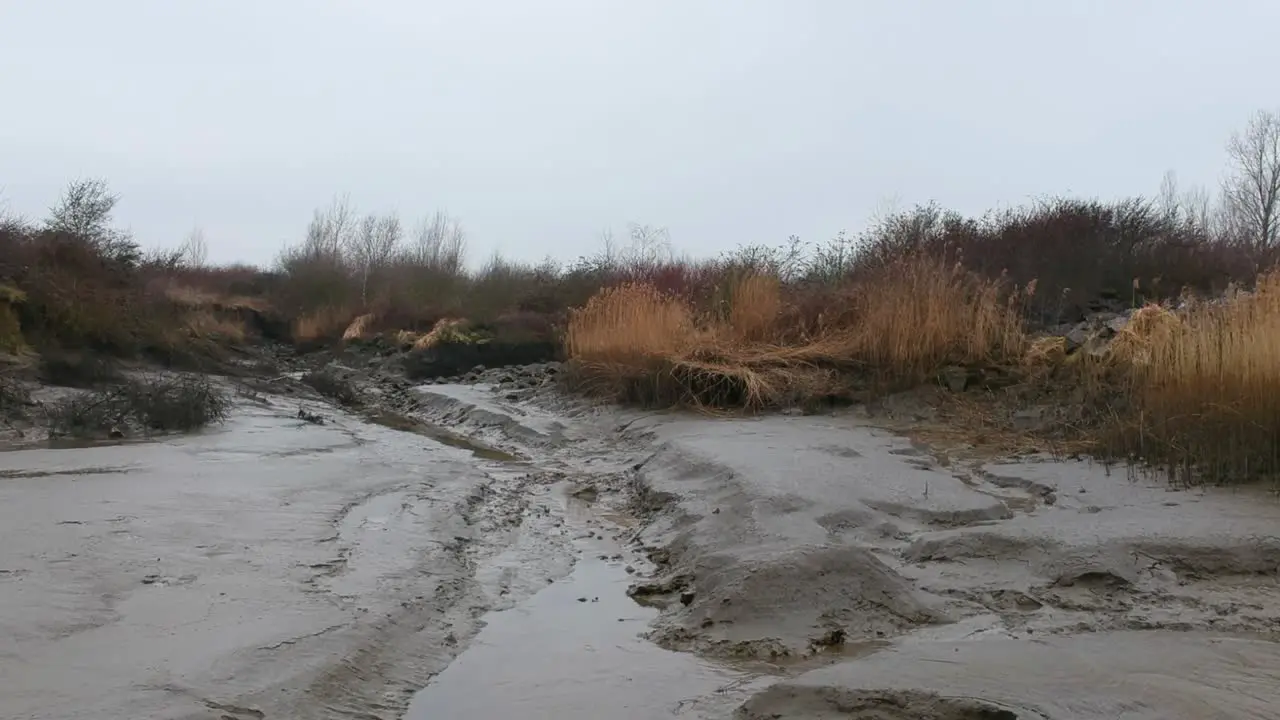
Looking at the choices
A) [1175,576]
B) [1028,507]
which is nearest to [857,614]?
[1175,576]

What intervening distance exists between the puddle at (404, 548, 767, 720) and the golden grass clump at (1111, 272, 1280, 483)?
3.31m

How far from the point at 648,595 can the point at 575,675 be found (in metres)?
0.89

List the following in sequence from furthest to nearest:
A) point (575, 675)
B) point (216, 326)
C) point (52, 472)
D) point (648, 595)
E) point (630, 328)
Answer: point (216, 326)
point (630, 328)
point (52, 472)
point (648, 595)
point (575, 675)

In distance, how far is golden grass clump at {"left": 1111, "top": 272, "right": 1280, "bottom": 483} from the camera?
14.7ft

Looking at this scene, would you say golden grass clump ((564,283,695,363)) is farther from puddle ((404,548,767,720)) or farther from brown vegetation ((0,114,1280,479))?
puddle ((404,548,767,720))

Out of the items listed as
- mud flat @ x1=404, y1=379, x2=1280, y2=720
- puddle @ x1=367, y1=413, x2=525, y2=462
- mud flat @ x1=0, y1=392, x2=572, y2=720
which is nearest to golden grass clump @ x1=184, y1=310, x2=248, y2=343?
puddle @ x1=367, y1=413, x2=525, y2=462

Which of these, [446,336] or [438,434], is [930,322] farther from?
[446,336]

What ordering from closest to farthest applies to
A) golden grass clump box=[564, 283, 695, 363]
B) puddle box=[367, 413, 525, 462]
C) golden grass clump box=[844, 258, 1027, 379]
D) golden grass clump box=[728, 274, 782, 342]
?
puddle box=[367, 413, 525, 462] → golden grass clump box=[844, 258, 1027, 379] → golden grass clump box=[564, 283, 695, 363] → golden grass clump box=[728, 274, 782, 342]

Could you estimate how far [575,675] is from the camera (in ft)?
8.43

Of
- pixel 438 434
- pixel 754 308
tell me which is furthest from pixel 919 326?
pixel 438 434

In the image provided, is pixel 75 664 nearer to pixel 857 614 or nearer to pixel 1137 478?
pixel 857 614

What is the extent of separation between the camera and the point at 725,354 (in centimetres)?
912

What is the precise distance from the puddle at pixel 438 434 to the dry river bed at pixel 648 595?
6.46 ft

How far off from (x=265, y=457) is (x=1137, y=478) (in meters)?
5.55
